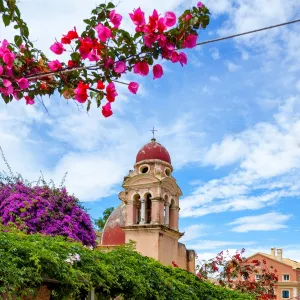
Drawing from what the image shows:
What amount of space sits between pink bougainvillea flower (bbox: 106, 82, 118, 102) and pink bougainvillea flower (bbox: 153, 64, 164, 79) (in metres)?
0.29

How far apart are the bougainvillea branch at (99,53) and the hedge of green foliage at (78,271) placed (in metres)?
3.44

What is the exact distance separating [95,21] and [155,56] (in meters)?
0.41

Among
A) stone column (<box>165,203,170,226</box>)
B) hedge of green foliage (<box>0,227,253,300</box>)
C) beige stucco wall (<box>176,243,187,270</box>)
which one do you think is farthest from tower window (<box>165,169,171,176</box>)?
hedge of green foliage (<box>0,227,253,300</box>)

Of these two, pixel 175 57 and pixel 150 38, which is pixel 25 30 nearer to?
pixel 150 38

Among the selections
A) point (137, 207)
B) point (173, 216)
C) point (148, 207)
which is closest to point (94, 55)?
point (148, 207)

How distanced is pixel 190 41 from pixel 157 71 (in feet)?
0.80

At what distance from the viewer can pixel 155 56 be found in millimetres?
2994

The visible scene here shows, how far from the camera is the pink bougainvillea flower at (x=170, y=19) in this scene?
2793mm

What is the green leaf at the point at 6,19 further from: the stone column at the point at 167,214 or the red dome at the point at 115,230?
the red dome at the point at 115,230

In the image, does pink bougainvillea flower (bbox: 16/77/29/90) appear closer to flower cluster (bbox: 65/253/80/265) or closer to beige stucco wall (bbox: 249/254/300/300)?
flower cluster (bbox: 65/253/80/265)

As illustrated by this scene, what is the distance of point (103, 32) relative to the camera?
2.95m

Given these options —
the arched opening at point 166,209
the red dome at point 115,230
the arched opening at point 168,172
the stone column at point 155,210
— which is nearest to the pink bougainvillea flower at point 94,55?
the stone column at point 155,210

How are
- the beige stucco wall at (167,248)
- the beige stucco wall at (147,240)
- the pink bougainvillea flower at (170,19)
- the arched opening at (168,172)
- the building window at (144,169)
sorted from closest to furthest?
the pink bougainvillea flower at (170,19) < the beige stucco wall at (147,240) < the beige stucco wall at (167,248) < the building window at (144,169) < the arched opening at (168,172)

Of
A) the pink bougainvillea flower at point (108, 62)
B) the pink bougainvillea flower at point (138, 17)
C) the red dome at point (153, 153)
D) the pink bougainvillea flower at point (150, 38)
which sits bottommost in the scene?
the pink bougainvillea flower at point (108, 62)
